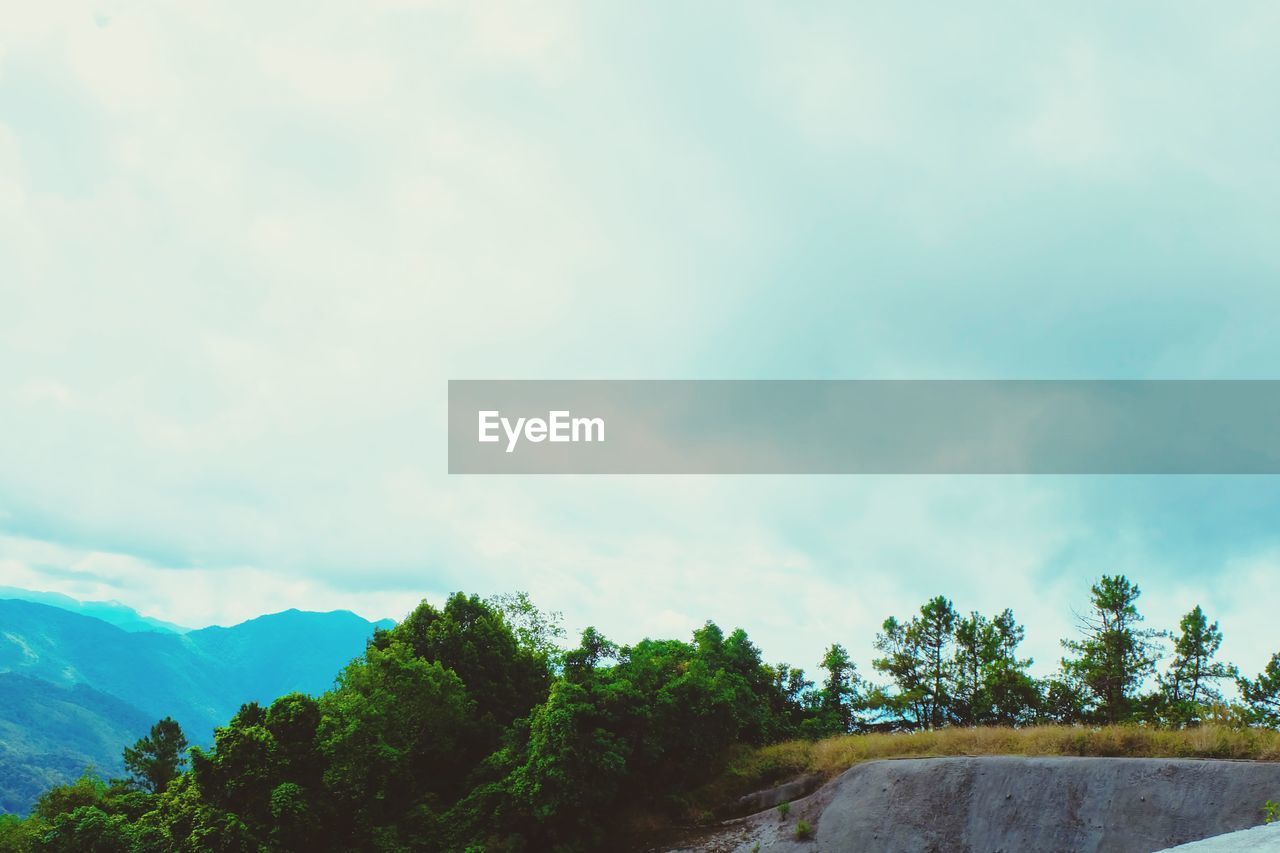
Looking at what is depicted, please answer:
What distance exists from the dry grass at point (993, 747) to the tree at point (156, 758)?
5039cm

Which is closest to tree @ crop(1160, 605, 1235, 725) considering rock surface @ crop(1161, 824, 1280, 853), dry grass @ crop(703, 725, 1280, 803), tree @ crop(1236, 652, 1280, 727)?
tree @ crop(1236, 652, 1280, 727)

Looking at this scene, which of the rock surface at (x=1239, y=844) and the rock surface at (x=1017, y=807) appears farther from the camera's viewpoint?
the rock surface at (x=1017, y=807)

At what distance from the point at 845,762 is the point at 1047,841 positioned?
27.2 ft

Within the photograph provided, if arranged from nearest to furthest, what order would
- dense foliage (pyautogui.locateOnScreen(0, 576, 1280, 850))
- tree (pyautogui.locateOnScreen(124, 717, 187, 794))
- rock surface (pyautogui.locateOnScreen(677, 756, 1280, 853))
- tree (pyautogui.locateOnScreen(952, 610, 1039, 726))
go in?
rock surface (pyautogui.locateOnScreen(677, 756, 1280, 853))
dense foliage (pyautogui.locateOnScreen(0, 576, 1280, 850))
tree (pyautogui.locateOnScreen(952, 610, 1039, 726))
tree (pyautogui.locateOnScreen(124, 717, 187, 794))

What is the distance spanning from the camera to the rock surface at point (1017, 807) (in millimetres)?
20484

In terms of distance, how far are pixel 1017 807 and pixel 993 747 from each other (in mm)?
3326

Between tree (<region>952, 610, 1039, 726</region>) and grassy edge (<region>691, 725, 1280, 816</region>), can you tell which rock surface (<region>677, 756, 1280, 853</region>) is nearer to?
grassy edge (<region>691, 725, 1280, 816</region>)

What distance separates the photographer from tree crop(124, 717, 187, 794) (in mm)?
60344

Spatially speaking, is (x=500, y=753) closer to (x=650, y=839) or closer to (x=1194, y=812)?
(x=650, y=839)

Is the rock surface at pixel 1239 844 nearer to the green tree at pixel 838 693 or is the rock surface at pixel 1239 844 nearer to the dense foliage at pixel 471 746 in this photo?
the dense foliage at pixel 471 746

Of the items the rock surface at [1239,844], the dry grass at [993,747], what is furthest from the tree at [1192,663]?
the rock surface at [1239,844]

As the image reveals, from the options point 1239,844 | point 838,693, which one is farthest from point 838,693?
point 1239,844

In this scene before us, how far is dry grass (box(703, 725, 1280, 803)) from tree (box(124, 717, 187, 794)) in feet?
165

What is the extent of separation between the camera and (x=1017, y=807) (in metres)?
23.7
